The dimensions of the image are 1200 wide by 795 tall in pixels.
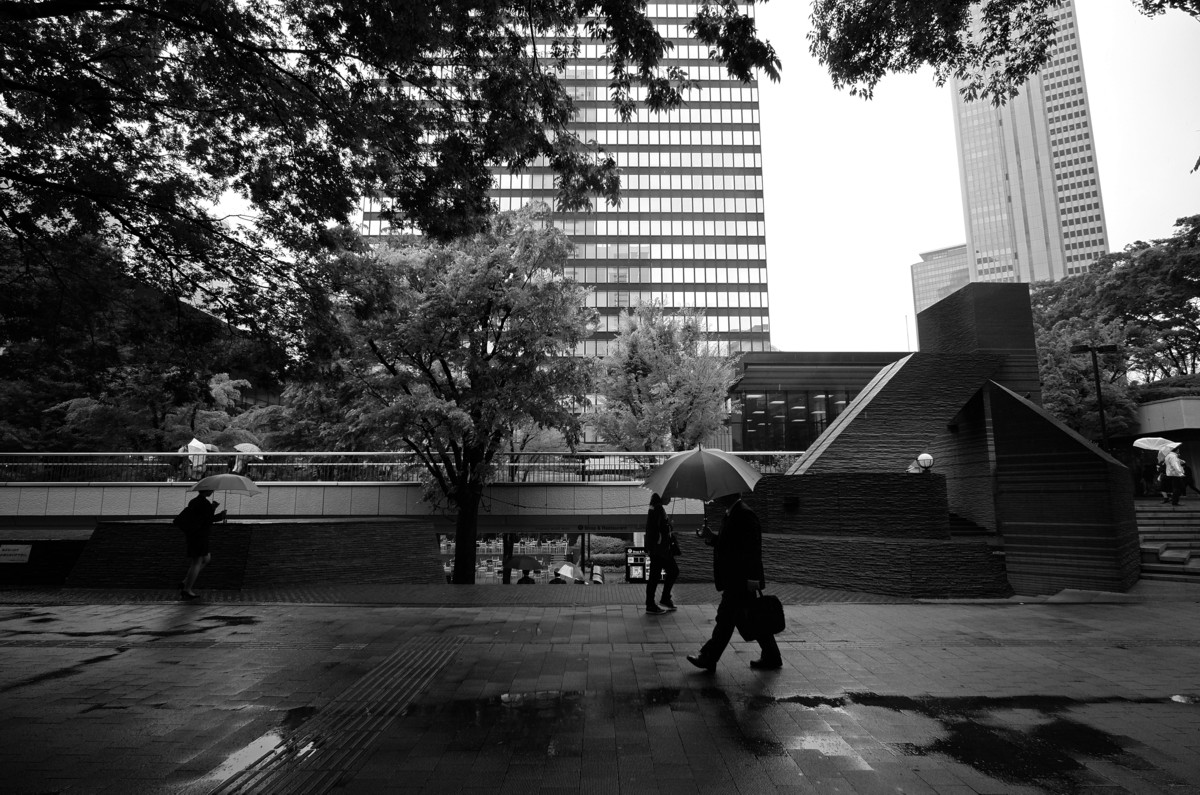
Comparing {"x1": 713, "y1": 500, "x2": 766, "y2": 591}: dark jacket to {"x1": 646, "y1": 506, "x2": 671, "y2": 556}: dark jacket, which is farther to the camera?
{"x1": 646, "y1": 506, "x2": 671, "y2": 556}: dark jacket

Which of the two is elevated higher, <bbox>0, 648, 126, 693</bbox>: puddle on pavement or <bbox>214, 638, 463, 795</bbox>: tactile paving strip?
<bbox>0, 648, 126, 693</bbox>: puddle on pavement

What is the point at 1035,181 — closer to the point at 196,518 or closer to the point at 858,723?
the point at 858,723

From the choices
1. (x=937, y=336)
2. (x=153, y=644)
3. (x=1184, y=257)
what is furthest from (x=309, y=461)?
(x=1184, y=257)

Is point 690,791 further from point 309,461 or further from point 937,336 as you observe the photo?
point 309,461

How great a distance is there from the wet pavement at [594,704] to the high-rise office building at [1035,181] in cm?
12415

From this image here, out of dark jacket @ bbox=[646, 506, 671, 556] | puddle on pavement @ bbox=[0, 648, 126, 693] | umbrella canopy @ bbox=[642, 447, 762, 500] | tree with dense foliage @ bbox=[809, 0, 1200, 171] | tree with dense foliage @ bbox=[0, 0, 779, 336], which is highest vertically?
tree with dense foliage @ bbox=[809, 0, 1200, 171]

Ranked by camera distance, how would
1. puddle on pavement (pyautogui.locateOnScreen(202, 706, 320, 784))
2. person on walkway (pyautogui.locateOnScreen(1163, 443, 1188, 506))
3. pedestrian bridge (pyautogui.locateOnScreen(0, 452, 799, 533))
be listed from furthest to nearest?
pedestrian bridge (pyautogui.locateOnScreen(0, 452, 799, 533)), person on walkway (pyautogui.locateOnScreen(1163, 443, 1188, 506)), puddle on pavement (pyautogui.locateOnScreen(202, 706, 320, 784))

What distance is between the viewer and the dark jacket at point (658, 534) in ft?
29.0

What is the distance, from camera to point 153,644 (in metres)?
7.07

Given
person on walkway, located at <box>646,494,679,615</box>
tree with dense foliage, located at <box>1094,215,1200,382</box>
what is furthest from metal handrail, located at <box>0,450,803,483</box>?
tree with dense foliage, located at <box>1094,215,1200,382</box>

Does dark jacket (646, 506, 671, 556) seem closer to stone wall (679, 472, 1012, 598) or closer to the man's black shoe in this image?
stone wall (679, 472, 1012, 598)

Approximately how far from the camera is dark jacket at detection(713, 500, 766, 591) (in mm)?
5809

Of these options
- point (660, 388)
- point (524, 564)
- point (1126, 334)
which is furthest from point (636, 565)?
point (1126, 334)

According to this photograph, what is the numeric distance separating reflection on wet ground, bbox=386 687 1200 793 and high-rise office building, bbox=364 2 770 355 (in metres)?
58.7
